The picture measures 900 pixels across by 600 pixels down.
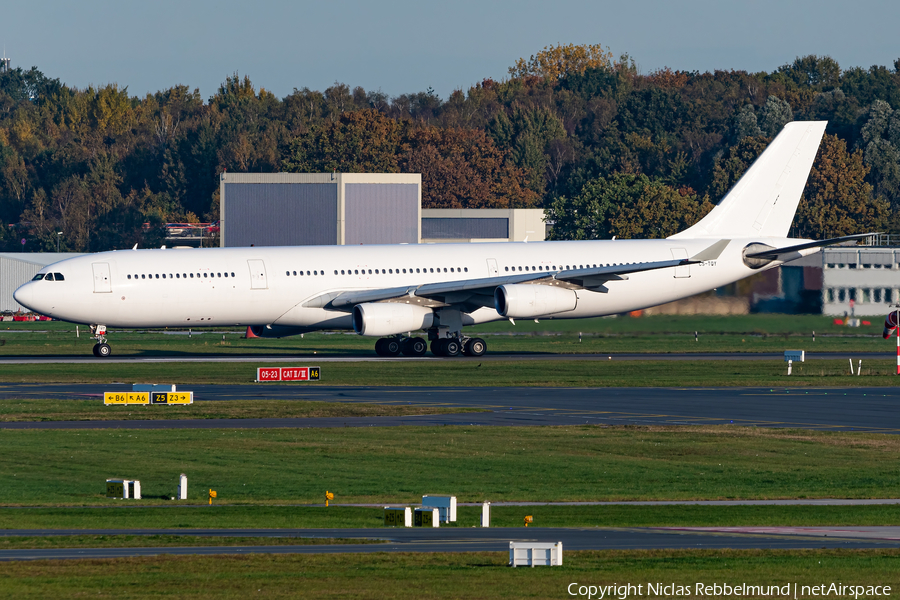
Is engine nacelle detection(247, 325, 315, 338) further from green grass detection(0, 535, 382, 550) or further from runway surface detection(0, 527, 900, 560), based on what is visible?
green grass detection(0, 535, 382, 550)

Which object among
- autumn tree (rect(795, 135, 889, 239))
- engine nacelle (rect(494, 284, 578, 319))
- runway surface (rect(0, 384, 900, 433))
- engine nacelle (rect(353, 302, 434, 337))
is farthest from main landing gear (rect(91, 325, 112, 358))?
autumn tree (rect(795, 135, 889, 239))

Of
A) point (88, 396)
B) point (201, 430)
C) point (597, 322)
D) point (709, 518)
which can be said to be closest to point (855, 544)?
point (709, 518)

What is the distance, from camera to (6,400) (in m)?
39.7

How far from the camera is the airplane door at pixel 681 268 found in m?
60.0

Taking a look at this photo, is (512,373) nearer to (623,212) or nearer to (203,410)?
(203,410)

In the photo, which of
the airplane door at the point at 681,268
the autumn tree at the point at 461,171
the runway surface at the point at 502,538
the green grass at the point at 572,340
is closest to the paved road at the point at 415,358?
the green grass at the point at 572,340

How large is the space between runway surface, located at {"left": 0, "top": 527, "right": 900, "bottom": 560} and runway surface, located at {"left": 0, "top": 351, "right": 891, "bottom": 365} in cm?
3656

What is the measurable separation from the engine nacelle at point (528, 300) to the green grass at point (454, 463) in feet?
70.6

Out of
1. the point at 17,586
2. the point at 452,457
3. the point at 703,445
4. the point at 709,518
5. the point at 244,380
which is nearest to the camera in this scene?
the point at 17,586

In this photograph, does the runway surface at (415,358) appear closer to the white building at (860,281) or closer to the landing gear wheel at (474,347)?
the landing gear wheel at (474,347)

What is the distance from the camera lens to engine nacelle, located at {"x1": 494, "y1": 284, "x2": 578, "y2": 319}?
2140 inches

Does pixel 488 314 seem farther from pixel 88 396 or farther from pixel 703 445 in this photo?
pixel 703 445

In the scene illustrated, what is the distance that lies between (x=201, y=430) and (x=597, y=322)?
3197 cm

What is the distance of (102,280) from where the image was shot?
54.5 m
